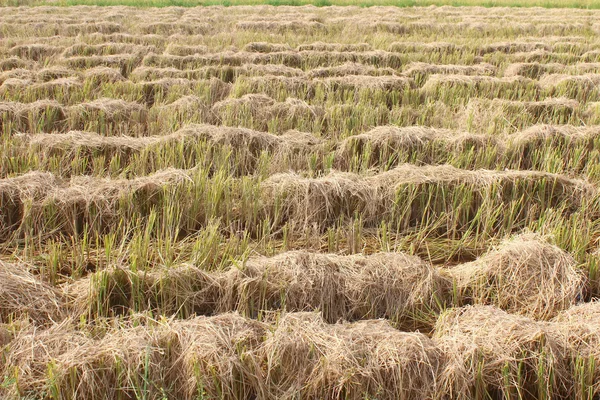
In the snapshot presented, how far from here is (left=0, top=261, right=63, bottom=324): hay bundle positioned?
2.04 metres

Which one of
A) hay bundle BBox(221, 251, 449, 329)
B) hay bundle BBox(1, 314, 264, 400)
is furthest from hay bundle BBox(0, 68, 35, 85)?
hay bundle BBox(1, 314, 264, 400)

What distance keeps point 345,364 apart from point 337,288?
1.73 feet

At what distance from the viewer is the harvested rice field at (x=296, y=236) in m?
1.80

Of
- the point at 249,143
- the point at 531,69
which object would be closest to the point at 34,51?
the point at 249,143

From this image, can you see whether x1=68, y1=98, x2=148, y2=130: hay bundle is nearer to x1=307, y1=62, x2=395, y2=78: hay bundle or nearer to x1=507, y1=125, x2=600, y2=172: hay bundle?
x1=307, y1=62, x2=395, y2=78: hay bundle

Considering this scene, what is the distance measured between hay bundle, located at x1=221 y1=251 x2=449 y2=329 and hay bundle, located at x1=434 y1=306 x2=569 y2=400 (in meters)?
0.33

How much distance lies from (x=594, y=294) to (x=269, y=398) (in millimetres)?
1547

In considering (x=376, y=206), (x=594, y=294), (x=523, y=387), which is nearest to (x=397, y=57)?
(x=376, y=206)

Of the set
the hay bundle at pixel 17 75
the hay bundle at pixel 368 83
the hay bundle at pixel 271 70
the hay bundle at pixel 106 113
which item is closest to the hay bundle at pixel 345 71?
the hay bundle at pixel 271 70

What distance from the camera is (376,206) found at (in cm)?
Result: 305

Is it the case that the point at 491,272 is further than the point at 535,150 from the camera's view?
No

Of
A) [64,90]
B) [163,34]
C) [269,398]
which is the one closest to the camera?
[269,398]

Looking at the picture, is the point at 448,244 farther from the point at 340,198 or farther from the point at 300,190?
the point at 300,190

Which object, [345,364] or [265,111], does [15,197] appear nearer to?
[345,364]
